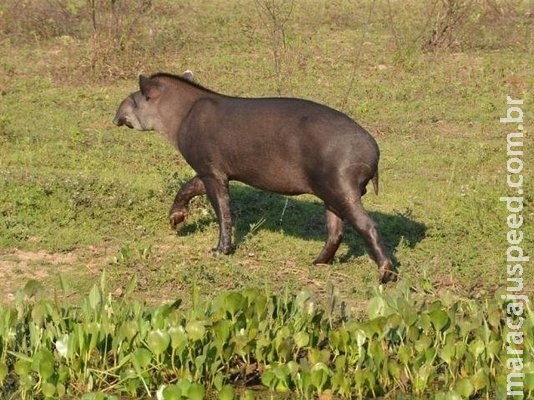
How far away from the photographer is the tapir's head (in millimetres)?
10133

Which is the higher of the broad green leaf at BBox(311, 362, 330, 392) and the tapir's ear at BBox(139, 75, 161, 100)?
the tapir's ear at BBox(139, 75, 161, 100)

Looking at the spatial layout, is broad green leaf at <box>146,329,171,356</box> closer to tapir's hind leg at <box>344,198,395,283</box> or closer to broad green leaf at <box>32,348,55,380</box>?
broad green leaf at <box>32,348,55,380</box>

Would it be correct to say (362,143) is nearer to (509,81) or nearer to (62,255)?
(62,255)

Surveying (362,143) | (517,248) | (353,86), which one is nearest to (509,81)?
(353,86)

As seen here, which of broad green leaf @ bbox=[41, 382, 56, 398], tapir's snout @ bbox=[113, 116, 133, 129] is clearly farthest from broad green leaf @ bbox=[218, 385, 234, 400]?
tapir's snout @ bbox=[113, 116, 133, 129]

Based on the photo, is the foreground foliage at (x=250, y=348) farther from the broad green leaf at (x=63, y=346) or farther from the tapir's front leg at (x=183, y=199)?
the tapir's front leg at (x=183, y=199)

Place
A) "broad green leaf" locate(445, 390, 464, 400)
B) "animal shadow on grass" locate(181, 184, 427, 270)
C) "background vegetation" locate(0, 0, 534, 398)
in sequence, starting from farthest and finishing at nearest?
1. "animal shadow on grass" locate(181, 184, 427, 270)
2. "background vegetation" locate(0, 0, 534, 398)
3. "broad green leaf" locate(445, 390, 464, 400)

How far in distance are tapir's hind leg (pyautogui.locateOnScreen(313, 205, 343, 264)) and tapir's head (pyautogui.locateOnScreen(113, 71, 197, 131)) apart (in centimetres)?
Answer: 170

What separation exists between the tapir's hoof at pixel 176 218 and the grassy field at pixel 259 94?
0.41 feet

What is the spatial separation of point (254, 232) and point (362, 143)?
1750 mm

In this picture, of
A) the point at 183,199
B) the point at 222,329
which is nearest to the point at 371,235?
the point at 183,199

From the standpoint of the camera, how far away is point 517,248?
980cm

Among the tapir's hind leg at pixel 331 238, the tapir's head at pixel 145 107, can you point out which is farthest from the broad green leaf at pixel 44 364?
the tapir's head at pixel 145 107

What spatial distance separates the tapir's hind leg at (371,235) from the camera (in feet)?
29.3
